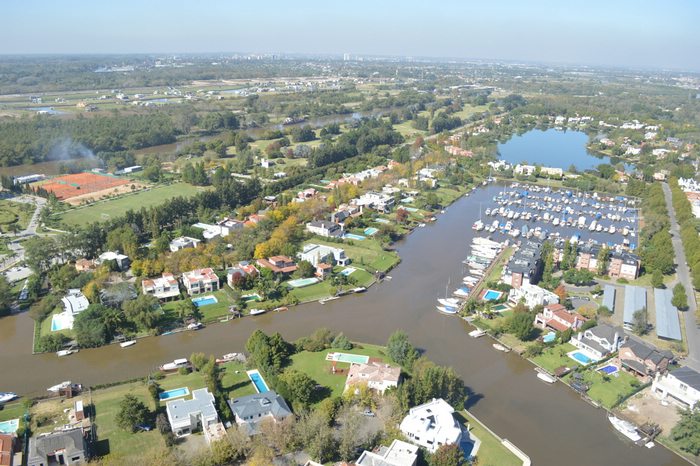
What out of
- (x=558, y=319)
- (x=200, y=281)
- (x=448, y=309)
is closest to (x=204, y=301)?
(x=200, y=281)

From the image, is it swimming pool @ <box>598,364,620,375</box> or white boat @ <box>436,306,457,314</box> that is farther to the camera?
white boat @ <box>436,306,457,314</box>

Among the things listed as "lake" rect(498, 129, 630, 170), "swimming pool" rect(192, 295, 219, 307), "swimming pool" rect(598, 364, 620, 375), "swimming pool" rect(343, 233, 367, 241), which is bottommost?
"lake" rect(498, 129, 630, 170)

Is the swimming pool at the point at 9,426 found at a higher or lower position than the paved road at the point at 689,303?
higher

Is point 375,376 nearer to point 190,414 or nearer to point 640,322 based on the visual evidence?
point 190,414

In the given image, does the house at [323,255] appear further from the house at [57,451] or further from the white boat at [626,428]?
the white boat at [626,428]

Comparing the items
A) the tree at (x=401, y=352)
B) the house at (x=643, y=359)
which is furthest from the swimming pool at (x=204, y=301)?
the house at (x=643, y=359)

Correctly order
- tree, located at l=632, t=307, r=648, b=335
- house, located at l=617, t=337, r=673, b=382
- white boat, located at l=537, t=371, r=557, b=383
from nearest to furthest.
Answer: house, located at l=617, t=337, r=673, b=382, white boat, located at l=537, t=371, r=557, b=383, tree, located at l=632, t=307, r=648, b=335

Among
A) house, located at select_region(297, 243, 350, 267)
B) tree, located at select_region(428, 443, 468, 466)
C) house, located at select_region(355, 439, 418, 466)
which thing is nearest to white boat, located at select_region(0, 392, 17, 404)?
house, located at select_region(355, 439, 418, 466)

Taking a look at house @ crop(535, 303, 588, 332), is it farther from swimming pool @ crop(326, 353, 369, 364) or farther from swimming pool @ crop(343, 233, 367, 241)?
swimming pool @ crop(343, 233, 367, 241)
